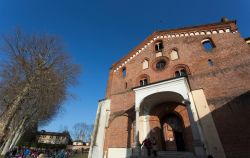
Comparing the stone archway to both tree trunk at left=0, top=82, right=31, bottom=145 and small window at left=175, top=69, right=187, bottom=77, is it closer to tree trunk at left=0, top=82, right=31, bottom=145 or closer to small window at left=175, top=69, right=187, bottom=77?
small window at left=175, top=69, right=187, bottom=77

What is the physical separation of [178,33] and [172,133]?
34.7 feet

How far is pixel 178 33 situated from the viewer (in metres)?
16.9

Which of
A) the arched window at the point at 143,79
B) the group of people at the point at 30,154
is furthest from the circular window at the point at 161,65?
the group of people at the point at 30,154

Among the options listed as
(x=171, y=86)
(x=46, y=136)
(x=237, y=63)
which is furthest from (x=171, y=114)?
(x=46, y=136)

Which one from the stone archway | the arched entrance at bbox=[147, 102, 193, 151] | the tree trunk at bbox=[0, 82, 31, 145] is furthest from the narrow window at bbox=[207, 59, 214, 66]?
the tree trunk at bbox=[0, 82, 31, 145]

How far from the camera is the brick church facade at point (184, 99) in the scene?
32.6ft

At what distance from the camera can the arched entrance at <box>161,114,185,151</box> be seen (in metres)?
12.5

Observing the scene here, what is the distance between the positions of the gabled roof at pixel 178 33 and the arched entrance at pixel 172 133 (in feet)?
27.9

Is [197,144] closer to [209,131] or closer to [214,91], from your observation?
[209,131]

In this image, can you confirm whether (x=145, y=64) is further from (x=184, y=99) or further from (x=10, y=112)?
(x=10, y=112)

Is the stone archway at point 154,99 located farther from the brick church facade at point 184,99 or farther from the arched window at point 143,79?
the arched window at point 143,79

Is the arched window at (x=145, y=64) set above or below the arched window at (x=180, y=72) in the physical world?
above

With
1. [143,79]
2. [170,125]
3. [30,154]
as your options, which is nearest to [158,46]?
[143,79]

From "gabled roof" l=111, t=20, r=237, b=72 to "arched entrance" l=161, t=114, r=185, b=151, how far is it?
8504mm
